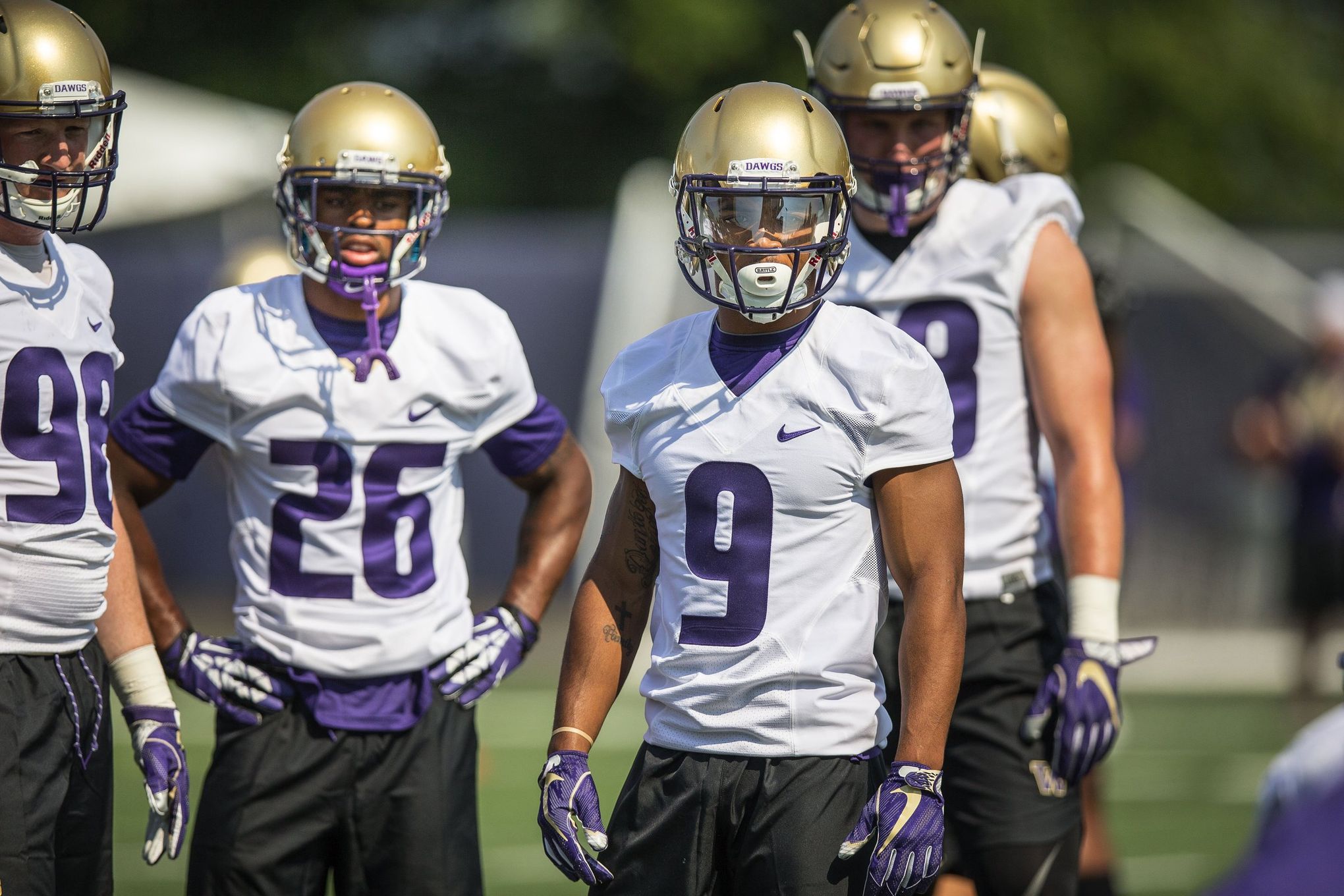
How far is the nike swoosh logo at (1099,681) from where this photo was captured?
11.4 feet

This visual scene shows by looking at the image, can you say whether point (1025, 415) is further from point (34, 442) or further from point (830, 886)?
point (34, 442)

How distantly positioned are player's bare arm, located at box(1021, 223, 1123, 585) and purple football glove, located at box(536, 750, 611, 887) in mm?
1220

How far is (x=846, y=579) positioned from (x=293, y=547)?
1181 millimetres

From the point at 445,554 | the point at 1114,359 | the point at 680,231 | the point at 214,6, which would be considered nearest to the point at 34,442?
the point at 445,554

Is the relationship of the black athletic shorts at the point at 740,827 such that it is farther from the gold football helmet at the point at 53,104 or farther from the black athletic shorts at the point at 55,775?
the gold football helmet at the point at 53,104

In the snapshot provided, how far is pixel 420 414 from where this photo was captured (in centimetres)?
346

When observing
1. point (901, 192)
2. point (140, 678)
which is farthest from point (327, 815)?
point (901, 192)

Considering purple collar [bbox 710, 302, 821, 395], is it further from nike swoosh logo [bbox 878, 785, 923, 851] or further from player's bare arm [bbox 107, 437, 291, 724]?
player's bare arm [bbox 107, 437, 291, 724]

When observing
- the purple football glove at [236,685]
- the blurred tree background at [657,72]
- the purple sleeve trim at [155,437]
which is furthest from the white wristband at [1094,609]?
the blurred tree background at [657,72]

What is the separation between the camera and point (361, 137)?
3.44m

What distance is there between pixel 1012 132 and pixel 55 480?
8.79 ft

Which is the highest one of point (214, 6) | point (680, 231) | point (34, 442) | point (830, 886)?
point (214, 6)

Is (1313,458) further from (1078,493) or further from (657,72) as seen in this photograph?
(657,72)

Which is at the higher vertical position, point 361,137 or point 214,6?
point 214,6
